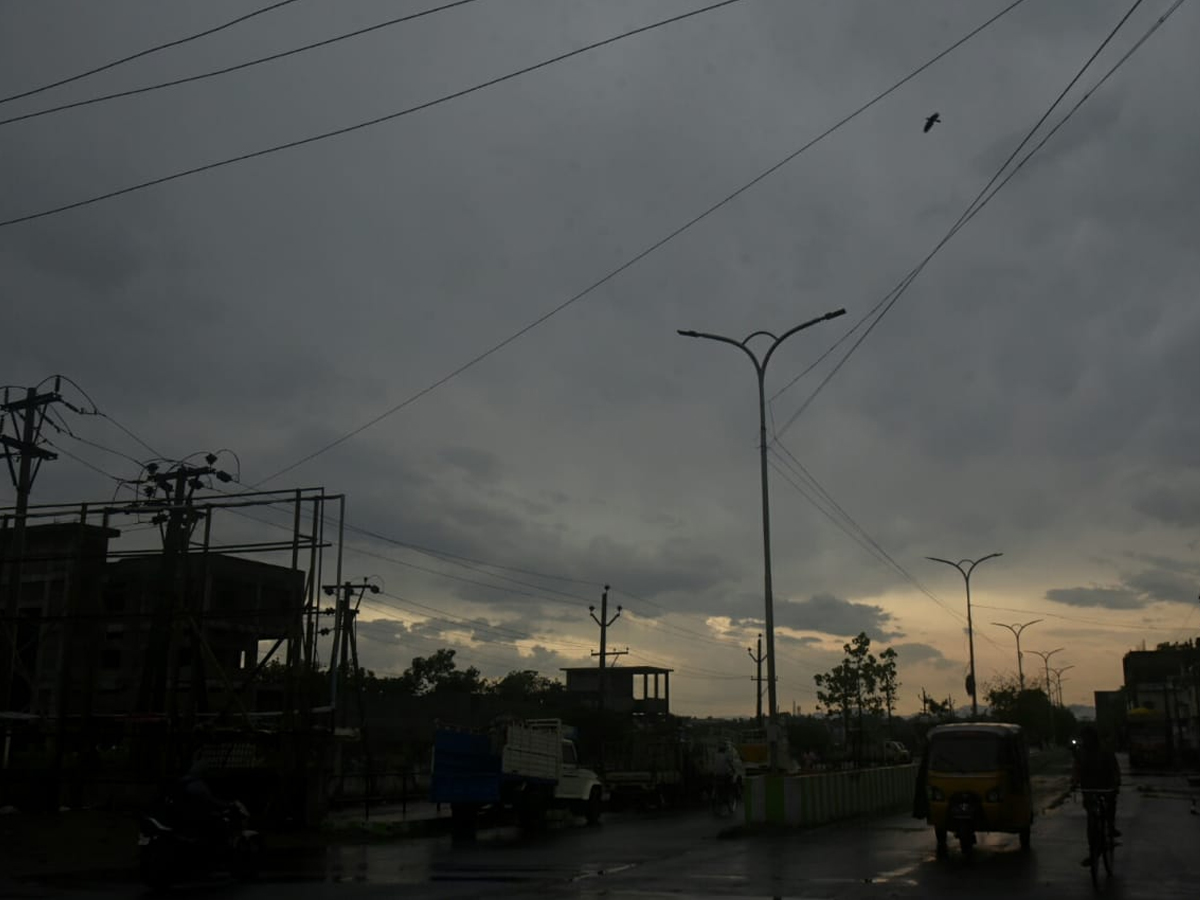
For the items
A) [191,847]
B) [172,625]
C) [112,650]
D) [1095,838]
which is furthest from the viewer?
[112,650]

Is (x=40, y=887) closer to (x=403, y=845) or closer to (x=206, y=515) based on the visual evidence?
(x=403, y=845)

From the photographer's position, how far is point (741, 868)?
16125mm

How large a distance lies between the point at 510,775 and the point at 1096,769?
15.5 metres

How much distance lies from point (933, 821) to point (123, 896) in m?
12.2

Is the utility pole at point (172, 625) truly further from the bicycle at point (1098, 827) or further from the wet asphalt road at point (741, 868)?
the bicycle at point (1098, 827)

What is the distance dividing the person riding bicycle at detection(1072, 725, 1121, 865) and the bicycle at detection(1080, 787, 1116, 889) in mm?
32

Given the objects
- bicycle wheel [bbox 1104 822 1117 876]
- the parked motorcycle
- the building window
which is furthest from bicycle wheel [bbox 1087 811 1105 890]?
the building window

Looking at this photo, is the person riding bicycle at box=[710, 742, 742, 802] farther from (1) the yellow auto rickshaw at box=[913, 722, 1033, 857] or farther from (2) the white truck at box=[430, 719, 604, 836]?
(1) the yellow auto rickshaw at box=[913, 722, 1033, 857]

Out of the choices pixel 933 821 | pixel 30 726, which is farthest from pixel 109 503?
pixel 933 821

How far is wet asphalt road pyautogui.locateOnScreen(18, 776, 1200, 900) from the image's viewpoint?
13.3 metres

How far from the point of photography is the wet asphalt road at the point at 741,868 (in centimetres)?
1334

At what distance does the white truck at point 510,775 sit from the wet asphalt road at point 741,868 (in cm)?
138

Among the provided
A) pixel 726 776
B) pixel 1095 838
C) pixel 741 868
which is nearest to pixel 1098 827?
pixel 1095 838

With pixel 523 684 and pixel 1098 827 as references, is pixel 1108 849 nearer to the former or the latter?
pixel 1098 827
